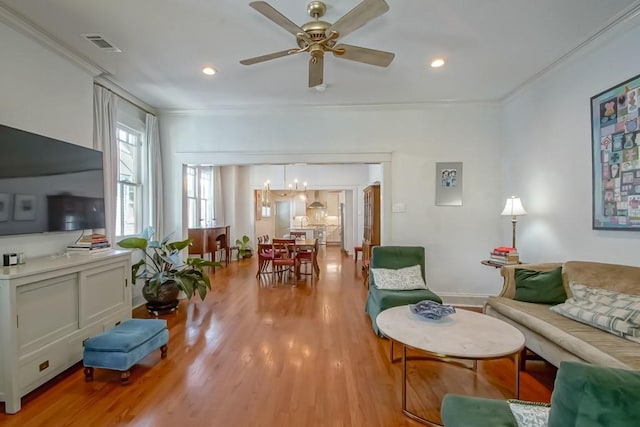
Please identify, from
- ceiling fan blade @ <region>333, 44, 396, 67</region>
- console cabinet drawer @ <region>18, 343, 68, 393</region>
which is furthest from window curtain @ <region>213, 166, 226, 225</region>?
ceiling fan blade @ <region>333, 44, 396, 67</region>

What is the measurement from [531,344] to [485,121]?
10.9ft

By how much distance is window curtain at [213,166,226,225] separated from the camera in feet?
29.0

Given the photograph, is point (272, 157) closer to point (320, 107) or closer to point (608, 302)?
point (320, 107)

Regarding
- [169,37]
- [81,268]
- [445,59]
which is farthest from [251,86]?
[81,268]

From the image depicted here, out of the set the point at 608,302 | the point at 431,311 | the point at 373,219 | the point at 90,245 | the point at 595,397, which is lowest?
the point at 431,311

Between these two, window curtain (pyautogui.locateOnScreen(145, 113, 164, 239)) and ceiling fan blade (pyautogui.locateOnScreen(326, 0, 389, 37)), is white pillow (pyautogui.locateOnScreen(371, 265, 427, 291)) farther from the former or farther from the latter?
window curtain (pyautogui.locateOnScreen(145, 113, 164, 239))

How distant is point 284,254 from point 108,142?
3966 millimetres

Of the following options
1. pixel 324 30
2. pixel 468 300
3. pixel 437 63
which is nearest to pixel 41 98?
pixel 324 30

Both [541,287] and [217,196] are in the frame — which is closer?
[541,287]

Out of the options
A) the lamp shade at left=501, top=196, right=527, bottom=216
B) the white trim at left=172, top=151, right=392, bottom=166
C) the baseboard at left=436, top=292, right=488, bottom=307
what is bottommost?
the baseboard at left=436, top=292, right=488, bottom=307

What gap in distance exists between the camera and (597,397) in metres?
0.95

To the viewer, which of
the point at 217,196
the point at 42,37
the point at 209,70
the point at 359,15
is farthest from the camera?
the point at 217,196

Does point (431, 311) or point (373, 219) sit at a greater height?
point (373, 219)

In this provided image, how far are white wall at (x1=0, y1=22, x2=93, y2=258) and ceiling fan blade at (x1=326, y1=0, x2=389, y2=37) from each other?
2.77 metres
